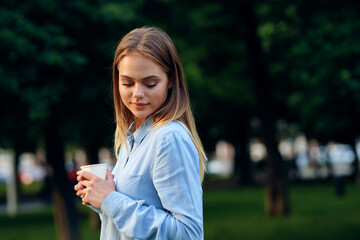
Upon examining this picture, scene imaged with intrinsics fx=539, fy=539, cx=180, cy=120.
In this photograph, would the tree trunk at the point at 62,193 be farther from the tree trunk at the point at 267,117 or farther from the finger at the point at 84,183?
the finger at the point at 84,183

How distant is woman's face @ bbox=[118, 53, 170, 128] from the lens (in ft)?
6.54

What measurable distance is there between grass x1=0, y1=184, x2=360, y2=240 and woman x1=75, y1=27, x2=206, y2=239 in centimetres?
969

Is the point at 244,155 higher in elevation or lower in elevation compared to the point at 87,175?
higher

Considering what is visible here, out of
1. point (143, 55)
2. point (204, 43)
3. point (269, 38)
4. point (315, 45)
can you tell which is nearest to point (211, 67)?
point (204, 43)

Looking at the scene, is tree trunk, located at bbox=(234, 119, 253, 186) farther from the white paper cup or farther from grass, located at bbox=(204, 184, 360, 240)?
the white paper cup

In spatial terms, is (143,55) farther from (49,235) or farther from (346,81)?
(49,235)

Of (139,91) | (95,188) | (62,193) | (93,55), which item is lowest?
(62,193)

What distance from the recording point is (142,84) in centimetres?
201

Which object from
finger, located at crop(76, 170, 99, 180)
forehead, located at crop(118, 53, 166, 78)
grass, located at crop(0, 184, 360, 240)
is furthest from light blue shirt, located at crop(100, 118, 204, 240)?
grass, located at crop(0, 184, 360, 240)

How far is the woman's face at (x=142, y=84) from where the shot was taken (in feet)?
6.54

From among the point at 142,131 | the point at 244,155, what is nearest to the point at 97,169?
the point at 142,131

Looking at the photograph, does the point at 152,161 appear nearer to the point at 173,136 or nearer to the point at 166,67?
the point at 173,136

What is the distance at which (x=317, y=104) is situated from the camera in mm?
9617

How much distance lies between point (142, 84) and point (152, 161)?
0.97 ft
